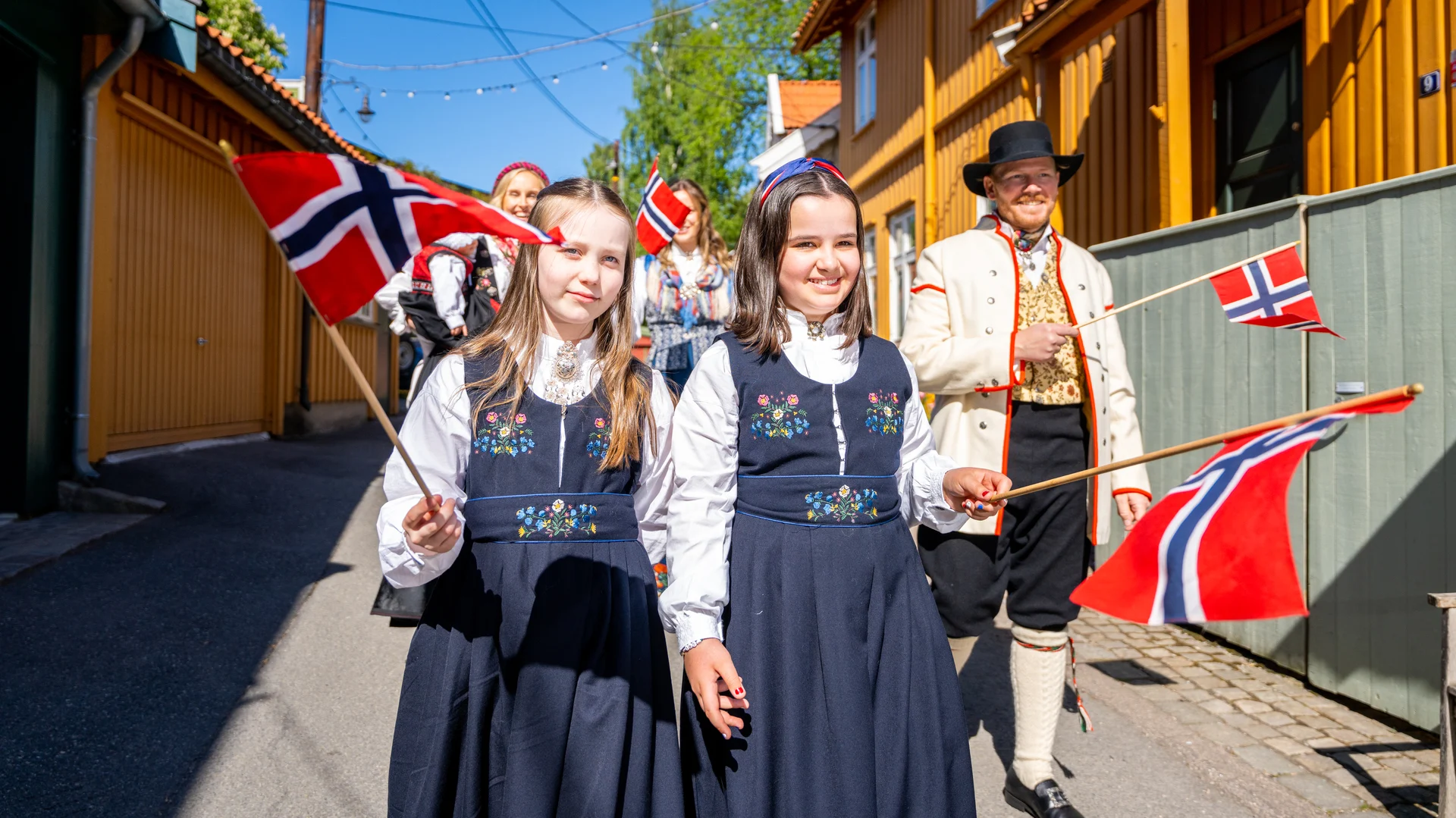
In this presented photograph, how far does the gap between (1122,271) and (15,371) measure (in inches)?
263

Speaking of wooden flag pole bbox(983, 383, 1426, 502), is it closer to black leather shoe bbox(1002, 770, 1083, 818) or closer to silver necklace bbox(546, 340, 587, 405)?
silver necklace bbox(546, 340, 587, 405)

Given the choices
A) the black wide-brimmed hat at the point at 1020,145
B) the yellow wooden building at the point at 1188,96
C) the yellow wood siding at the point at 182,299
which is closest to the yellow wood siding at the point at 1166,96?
the yellow wooden building at the point at 1188,96

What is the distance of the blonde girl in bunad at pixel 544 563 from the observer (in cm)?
195

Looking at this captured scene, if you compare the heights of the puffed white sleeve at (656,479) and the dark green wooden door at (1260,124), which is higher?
the dark green wooden door at (1260,124)

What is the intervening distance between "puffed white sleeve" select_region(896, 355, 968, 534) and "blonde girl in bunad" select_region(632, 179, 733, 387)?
2.67 metres

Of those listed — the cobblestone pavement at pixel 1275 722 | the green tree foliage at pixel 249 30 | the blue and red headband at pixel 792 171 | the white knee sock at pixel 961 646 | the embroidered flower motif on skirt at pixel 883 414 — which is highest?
the green tree foliage at pixel 249 30

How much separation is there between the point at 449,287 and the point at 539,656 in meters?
2.61

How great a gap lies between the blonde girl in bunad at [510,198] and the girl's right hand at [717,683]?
252 cm

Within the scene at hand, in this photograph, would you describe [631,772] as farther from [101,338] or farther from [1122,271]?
[101,338]

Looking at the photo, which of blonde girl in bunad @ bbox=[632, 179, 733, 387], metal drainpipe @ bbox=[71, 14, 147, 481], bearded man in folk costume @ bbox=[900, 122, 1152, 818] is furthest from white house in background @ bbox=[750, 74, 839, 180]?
bearded man in folk costume @ bbox=[900, 122, 1152, 818]

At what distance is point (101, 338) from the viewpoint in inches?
276

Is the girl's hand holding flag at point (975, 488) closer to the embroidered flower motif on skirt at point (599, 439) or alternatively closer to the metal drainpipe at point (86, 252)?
the embroidered flower motif on skirt at point (599, 439)

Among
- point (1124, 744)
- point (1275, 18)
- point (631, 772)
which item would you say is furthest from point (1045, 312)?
point (1275, 18)

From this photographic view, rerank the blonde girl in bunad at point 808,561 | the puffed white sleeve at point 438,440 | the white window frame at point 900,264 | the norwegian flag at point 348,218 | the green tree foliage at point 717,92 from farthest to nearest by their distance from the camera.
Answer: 1. the green tree foliage at point 717,92
2. the white window frame at point 900,264
3. the puffed white sleeve at point 438,440
4. the blonde girl in bunad at point 808,561
5. the norwegian flag at point 348,218
